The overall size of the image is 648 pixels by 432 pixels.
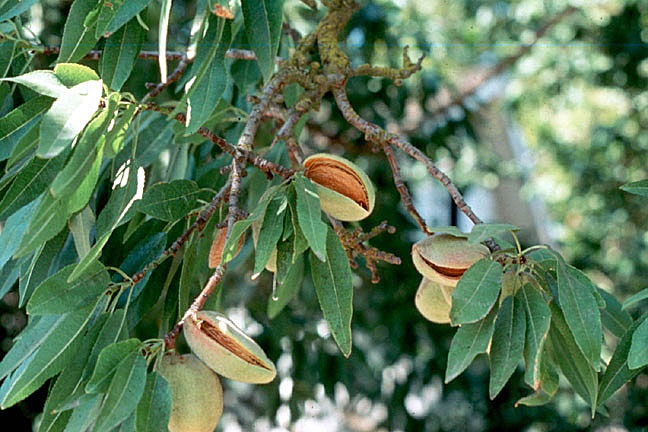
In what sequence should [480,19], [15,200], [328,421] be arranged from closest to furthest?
[15,200] → [328,421] → [480,19]

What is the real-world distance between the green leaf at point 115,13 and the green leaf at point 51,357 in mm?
280

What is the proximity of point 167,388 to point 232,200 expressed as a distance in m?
0.20

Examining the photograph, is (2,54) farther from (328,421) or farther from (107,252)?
(328,421)

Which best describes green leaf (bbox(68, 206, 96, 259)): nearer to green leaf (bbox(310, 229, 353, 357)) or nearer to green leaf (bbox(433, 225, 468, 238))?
green leaf (bbox(310, 229, 353, 357))

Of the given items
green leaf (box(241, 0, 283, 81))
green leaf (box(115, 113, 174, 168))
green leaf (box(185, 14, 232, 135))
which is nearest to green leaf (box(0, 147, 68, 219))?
green leaf (box(185, 14, 232, 135))

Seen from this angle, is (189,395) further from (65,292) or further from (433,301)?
(433,301)

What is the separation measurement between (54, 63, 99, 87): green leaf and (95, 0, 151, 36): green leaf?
0.27ft

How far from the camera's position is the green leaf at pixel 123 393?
68 cm

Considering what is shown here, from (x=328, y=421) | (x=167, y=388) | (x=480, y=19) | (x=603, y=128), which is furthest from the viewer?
(x=603, y=128)

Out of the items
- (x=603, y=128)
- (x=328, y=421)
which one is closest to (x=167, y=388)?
(x=328, y=421)

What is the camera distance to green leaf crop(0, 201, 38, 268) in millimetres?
855

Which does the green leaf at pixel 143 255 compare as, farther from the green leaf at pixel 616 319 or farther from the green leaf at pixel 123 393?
the green leaf at pixel 616 319

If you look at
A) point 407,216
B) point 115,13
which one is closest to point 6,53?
point 115,13

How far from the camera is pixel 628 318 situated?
978mm
